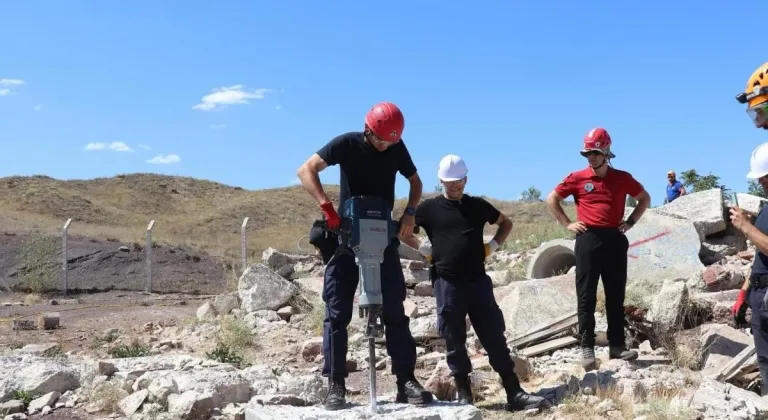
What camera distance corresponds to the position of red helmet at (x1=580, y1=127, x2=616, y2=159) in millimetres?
6012

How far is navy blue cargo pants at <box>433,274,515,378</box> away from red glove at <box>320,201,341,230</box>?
100 cm

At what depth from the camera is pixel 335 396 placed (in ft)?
15.1

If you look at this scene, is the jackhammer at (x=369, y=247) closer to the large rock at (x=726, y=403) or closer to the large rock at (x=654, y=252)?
the large rock at (x=726, y=403)

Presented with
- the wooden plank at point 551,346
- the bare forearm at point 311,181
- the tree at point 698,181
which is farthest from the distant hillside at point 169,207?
the bare forearm at point 311,181

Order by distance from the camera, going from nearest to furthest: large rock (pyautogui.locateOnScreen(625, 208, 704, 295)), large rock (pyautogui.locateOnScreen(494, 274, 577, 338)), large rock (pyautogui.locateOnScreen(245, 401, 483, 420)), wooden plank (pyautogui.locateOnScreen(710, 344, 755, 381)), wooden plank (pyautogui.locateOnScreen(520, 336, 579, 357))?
large rock (pyautogui.locateOnScreen(245, 401, 483, 420)) < wooden plank (pyautogui.locateOnScreen(710, 344, 755, 381)) < wooden plank (pyautogui.locateOnScreen(520, 336, 579, 357)) < large rock (pyautogui.locateOnScreen(494, 274, 577, 338)) < large rock (pyautogui.locateOnScreen(625, 208, 704, 295))

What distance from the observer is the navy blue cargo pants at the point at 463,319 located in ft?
16.8

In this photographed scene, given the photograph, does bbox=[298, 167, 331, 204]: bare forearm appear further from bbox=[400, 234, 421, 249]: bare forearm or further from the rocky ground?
the rocky ground

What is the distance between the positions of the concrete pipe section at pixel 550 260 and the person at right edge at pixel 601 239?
4.42 meters

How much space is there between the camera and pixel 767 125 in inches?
164

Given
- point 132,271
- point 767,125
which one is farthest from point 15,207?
point 767,125

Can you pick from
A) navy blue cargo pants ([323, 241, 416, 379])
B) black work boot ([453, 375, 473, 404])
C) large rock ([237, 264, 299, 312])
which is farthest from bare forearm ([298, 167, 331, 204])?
large rock ([237, 264, 299, 312])

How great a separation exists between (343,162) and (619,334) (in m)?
2.87

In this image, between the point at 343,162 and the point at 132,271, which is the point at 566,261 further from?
the point at 132,271

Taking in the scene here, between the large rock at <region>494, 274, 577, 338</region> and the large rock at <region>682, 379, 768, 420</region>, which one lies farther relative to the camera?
the large rock at <region>494, 274, 577, 338</region>
